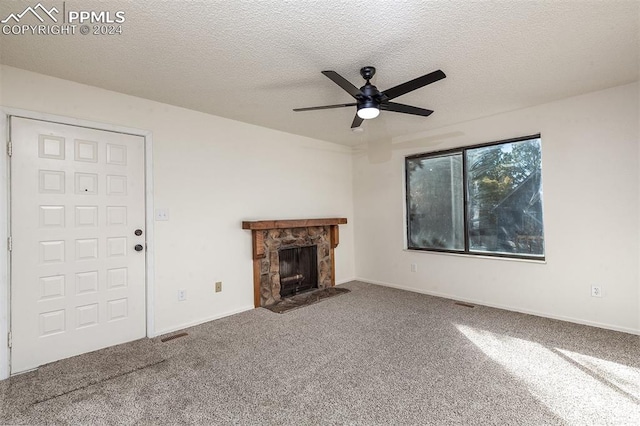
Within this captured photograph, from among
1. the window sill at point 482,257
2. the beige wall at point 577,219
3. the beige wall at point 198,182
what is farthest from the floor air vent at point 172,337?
the beige wall at point 577,219

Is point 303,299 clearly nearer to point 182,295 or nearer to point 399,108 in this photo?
point 182,295

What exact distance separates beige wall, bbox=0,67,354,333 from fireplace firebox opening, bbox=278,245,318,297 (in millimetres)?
530

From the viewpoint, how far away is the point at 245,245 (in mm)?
3936

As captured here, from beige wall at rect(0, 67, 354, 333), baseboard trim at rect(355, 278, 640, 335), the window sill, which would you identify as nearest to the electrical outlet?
beige wall at rect(0, 67, 354, 333)

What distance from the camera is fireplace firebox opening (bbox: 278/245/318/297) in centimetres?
439

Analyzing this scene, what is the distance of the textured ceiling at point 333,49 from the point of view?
182 cm

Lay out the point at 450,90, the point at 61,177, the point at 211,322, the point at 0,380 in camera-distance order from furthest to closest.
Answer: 1. the point at 211,322
2. the point at 450,90
3. the point at 61,177
4. the point at 0,380

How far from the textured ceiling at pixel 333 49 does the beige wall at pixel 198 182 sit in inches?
6.9

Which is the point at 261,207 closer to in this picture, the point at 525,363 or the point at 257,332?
the point at 257,332

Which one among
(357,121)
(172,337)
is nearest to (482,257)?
(357,121)

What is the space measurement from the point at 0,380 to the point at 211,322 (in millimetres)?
1664

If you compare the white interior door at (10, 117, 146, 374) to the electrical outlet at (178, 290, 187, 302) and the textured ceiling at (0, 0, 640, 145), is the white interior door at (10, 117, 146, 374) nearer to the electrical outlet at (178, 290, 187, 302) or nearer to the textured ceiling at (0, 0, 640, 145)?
the electrical outlet at (178, 290, 187, 302)

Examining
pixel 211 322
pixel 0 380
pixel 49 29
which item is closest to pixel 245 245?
pixel 211 322

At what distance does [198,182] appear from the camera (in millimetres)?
3520
